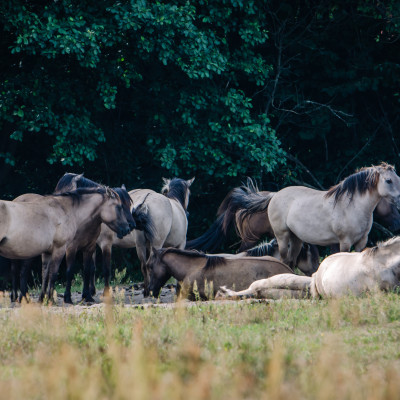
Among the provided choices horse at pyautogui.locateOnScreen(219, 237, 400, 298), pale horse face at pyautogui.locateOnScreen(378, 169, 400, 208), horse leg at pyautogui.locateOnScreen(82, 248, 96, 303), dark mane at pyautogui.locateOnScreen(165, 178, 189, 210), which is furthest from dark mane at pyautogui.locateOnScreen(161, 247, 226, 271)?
dark mane at pyautogui.locateOnScreen(165, 178, 189, 210)

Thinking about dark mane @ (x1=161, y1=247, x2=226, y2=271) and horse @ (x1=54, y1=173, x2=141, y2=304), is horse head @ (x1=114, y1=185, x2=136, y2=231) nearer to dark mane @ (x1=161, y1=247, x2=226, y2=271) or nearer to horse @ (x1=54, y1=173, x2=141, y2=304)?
horse @ (x1=54, y1=173, x2=141, y2=304)

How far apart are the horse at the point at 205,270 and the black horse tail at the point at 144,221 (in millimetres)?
2056

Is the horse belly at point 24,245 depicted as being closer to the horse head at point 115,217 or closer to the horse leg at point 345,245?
the horse head at point 115,217

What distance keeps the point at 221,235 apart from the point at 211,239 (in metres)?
0.23

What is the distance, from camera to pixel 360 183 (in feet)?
43.2

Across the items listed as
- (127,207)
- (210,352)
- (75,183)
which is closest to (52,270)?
(127,207)

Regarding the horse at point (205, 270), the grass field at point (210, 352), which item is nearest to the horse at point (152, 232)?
the horse at point (205, 270)

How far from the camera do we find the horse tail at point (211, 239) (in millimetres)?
16141

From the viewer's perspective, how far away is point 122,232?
12.2 meters

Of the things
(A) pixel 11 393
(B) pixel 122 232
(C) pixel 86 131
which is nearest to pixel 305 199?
(B) pixel 122 232

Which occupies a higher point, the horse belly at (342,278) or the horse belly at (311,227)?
the horse belly at (311,227)

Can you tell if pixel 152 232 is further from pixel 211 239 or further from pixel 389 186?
pixel 389 186

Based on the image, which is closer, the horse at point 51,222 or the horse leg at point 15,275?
the horse at point 51,222

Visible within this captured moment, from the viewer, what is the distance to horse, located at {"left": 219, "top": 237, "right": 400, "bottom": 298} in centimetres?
873
